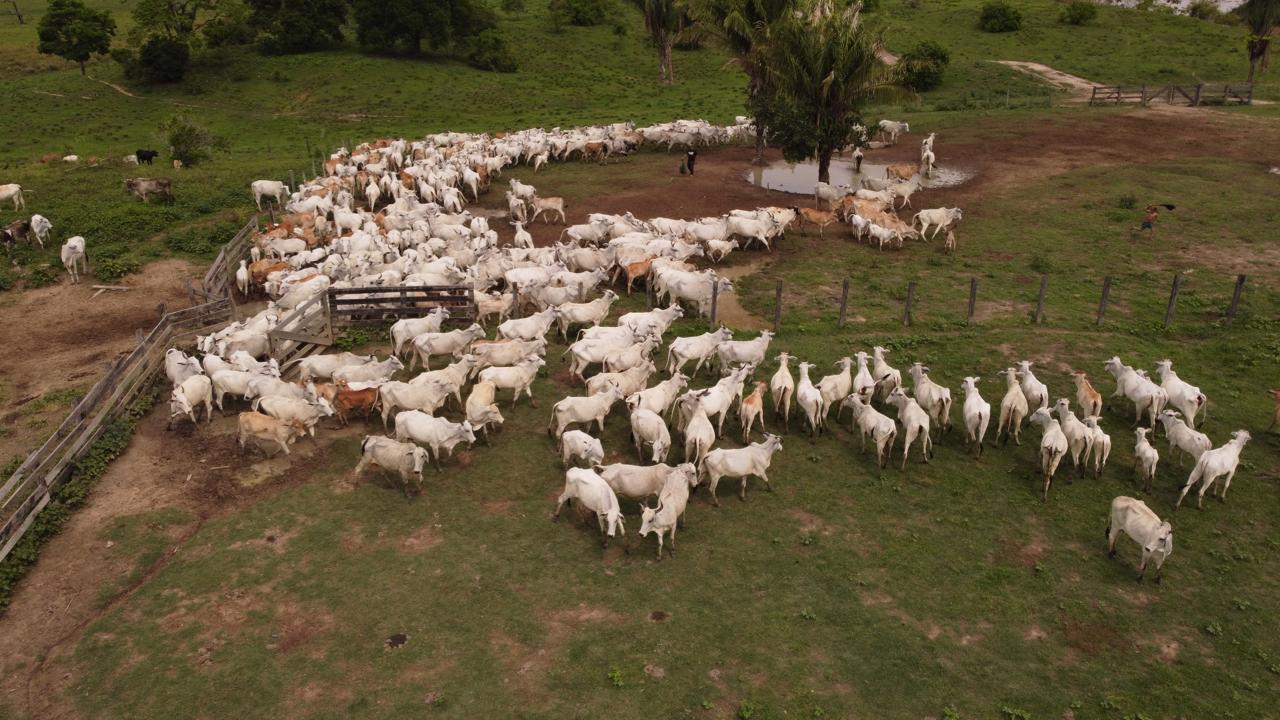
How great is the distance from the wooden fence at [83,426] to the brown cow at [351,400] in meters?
4.32

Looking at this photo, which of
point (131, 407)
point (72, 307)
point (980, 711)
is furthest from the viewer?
point (72, 307)

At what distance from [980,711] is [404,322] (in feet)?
48.9

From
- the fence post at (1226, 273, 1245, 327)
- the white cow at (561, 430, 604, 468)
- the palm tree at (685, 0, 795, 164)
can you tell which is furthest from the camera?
the palm tree at (685, 0, 795, 164)

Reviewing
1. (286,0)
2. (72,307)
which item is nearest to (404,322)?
(72,307)

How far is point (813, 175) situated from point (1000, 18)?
39613 millimetres

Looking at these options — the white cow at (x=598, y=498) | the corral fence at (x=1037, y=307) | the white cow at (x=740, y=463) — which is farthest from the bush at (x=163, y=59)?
the white cow at (x=740, y=463)

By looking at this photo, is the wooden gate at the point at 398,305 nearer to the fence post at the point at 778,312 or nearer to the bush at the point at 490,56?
the fence post at the point at 778,312

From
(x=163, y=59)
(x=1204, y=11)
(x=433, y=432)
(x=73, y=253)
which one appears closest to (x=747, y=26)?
(x=73, y=253)

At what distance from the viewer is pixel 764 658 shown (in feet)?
37.3

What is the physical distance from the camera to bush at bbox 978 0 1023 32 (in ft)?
220

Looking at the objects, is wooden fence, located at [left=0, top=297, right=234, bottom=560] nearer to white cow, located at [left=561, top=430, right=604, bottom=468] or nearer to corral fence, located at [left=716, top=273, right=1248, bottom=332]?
white cow, located at [left=561, top=430, right=604, bottom=468]

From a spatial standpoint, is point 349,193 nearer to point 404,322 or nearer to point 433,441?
point 404,322

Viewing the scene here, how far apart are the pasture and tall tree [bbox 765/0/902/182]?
712cm

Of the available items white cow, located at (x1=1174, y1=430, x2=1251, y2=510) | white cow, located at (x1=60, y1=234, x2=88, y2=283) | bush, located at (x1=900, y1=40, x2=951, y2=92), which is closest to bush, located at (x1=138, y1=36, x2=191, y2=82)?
white cow, located at (x1=60, y1=234, x2=88, y2=283)
